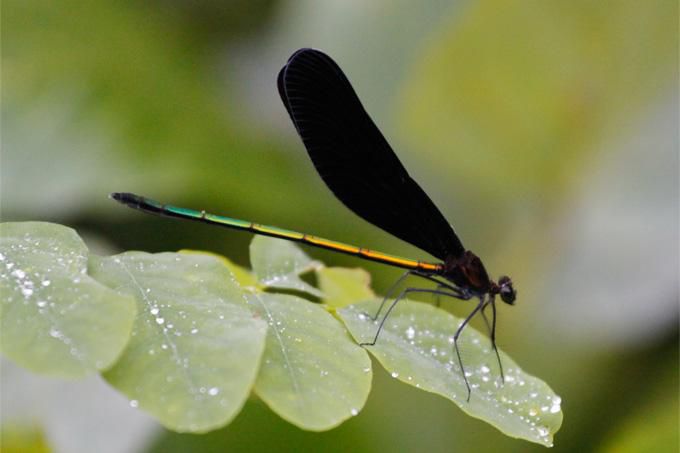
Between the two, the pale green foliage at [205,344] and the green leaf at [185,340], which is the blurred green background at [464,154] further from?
the green leaf at [185,340]

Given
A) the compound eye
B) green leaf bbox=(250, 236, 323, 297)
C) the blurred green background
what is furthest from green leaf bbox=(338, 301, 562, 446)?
the blurred green background

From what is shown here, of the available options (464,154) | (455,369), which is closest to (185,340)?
(455,369)

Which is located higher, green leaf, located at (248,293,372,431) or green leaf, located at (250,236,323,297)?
green leaf, located at (248,293,372,431)

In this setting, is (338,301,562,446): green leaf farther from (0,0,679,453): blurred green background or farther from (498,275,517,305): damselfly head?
(0,0,679,453): blurred green background

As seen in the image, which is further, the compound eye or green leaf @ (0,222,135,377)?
the compound eye

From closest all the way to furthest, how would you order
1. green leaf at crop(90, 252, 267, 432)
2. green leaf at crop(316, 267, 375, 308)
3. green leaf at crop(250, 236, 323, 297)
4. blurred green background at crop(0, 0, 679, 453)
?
1. green leaf at crop(90, 252, 267, 432)
2. green leaf at crop(250, 236, 323, 297)
3. green leaf at crop(316, 267, 375, 308)
4. blurred green background at crop(0, 0, 679, 453)

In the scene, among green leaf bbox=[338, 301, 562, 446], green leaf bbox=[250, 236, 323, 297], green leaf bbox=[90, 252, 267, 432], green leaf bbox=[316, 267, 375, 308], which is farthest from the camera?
green leaf bbox=[316, 267, 375, 308]

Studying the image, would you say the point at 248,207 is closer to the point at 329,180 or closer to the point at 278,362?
the point at 329,180

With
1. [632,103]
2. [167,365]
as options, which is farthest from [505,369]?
[632,103]
